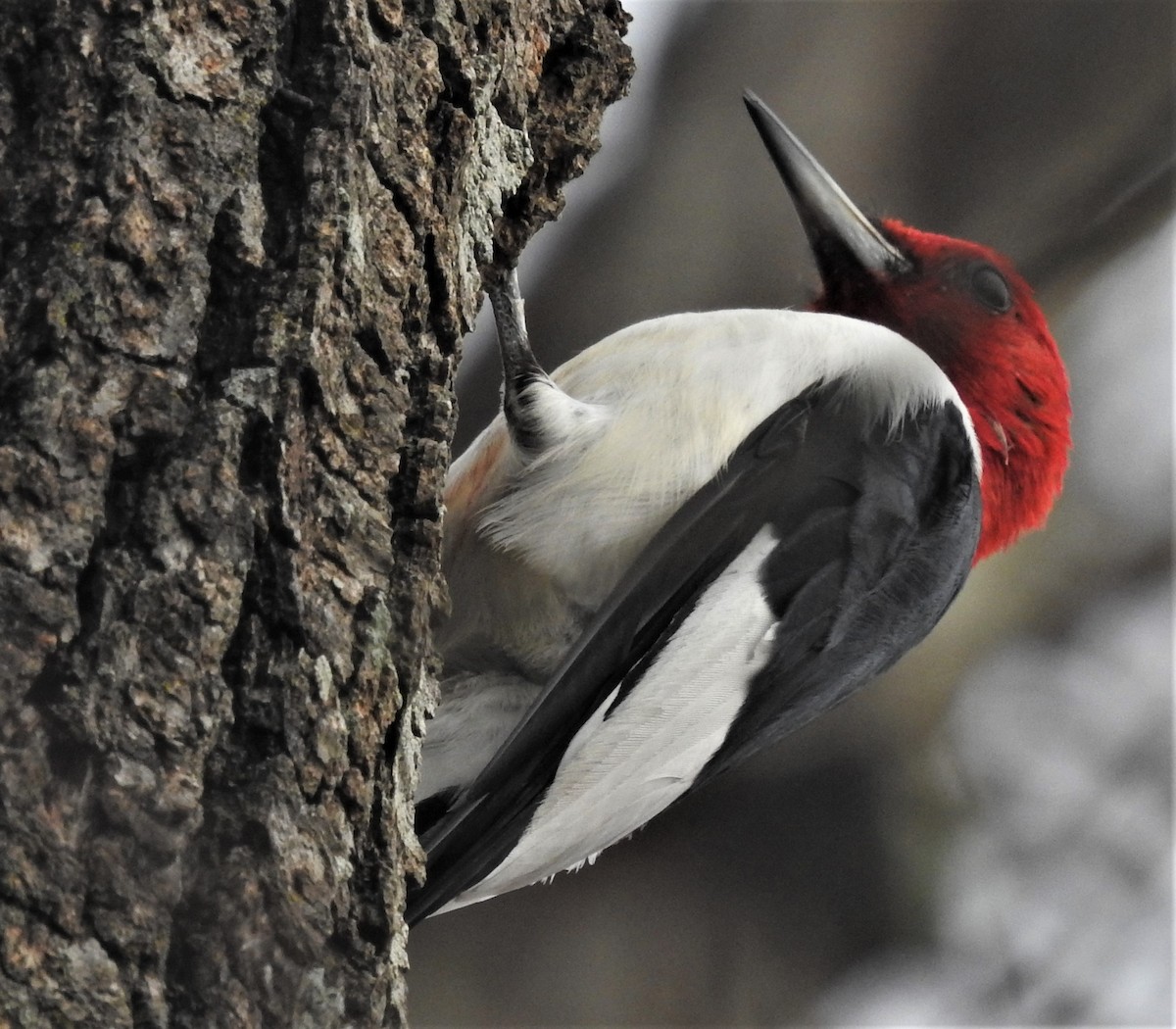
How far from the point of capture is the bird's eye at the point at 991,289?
9.59 feet

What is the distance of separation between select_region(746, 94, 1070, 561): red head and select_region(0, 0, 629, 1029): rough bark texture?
4.63 feet

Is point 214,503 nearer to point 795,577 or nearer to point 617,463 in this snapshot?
point 617,463

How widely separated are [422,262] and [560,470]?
70 centimetres

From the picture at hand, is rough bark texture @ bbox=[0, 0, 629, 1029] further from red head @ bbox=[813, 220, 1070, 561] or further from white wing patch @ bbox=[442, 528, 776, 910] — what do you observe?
red head @ bbox=[813, 220, 1070, 561]

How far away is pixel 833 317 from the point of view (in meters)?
2.46

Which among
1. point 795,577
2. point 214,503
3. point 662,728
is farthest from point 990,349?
point 214,503

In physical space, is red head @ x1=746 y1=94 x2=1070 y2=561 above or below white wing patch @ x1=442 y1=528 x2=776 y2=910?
above

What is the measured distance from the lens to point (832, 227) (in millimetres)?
2906

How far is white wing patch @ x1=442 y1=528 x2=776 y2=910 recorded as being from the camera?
206cm

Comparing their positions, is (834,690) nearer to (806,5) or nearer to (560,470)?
(560,470)

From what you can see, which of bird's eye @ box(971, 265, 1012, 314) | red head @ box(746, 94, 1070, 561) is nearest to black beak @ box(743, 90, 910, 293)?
red head @ box(746, 94, 1070, 561)

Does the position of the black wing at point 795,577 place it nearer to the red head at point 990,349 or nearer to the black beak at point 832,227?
the red head at point 990,349

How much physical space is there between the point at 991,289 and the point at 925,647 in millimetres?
1358

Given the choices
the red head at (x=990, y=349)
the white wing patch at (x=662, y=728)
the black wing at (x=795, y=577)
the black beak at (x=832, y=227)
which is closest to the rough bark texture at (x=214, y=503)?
the black wing at (x=795, y=577)
